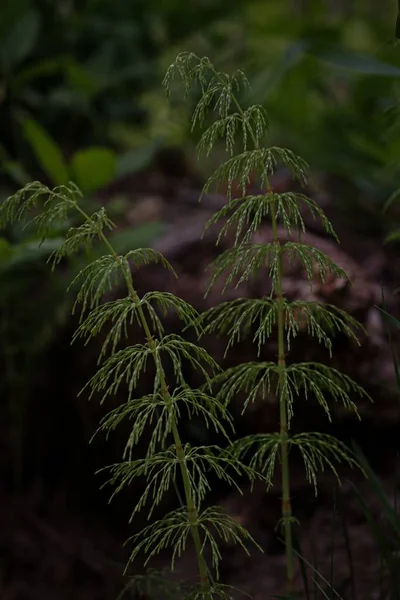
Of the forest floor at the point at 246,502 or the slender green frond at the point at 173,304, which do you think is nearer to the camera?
the slender green frond at the point at 173,304

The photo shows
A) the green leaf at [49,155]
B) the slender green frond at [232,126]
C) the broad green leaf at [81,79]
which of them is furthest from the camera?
the broad green leaf at [81,79]

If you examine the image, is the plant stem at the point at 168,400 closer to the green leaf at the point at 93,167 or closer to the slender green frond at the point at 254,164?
the slender green frond at the point at 254,164

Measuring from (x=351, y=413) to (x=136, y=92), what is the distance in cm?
224

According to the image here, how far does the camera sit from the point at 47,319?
2723mm

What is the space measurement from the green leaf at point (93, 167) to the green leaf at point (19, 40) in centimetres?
100

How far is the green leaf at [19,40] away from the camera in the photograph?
3.17 meters

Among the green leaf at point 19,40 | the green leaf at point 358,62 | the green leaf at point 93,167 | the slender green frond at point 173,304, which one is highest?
the green leaf at point 19,40

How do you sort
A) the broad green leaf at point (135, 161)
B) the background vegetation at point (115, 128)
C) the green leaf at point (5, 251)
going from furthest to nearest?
the broad green leaf at point (135, 161) → the background vegetation at point (115, 128) → the green leaf at point (5, 251)

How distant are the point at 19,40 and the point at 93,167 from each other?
44.8 inches

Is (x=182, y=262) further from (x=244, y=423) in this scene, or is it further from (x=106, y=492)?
(x=106, y=492)

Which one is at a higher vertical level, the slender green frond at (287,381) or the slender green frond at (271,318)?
the slender green frond at (271,318)

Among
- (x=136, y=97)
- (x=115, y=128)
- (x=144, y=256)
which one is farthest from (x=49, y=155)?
(x=115, y=128)

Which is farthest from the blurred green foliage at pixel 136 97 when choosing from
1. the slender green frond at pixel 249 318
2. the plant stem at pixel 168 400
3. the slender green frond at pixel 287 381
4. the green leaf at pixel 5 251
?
the plant stem at pixel 168 400

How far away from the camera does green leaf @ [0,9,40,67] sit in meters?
3.17
